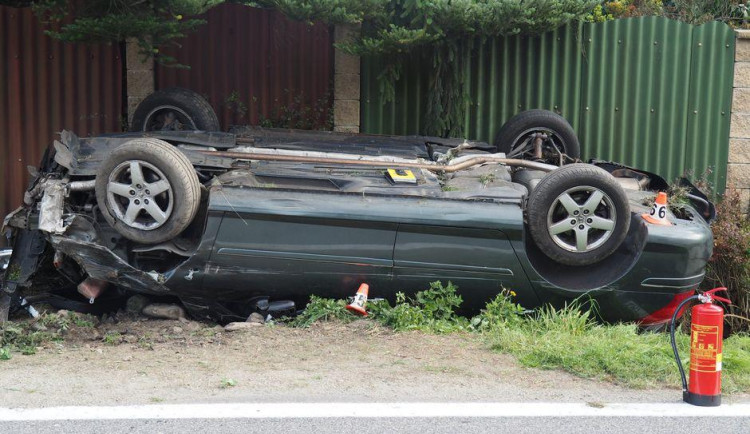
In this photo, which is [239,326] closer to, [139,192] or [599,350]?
[139,192]

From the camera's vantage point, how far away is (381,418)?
15.3 ft

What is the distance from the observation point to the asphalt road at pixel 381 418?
177 inches

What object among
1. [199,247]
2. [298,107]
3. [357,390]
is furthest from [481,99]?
[357,390]

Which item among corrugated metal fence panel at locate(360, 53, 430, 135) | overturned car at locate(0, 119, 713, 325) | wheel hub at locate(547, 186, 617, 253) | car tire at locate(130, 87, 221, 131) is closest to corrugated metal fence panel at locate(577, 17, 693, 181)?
corrugated metal fence panel at locate(360, 53, 430, 135)

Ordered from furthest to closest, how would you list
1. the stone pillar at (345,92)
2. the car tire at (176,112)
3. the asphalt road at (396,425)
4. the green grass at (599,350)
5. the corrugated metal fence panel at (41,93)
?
the stone pillar at (345,92) < the corrugated metal fence panel at (41,93) < the car tire at (176,112) < the green grass at (599,350) < the asphalt road at (396,425)

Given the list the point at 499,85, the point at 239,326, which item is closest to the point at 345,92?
the point at 499,85

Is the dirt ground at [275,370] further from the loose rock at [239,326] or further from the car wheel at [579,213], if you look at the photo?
the car wheel at [579,213]

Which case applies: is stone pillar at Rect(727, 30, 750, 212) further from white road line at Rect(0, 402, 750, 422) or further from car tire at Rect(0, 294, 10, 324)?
car tire at Rect(0, 294, 10, 324)

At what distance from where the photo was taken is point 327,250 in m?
6.49

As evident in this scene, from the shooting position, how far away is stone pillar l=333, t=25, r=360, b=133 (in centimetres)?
998

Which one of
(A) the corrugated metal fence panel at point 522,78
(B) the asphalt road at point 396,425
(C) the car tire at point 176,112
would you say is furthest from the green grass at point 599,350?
(A) the corrugated metal fence panel at point 522,78

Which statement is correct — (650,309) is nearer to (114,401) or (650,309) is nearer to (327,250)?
(327,250)

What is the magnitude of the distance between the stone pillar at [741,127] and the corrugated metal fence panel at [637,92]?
591 mm

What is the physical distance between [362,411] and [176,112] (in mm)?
4626
